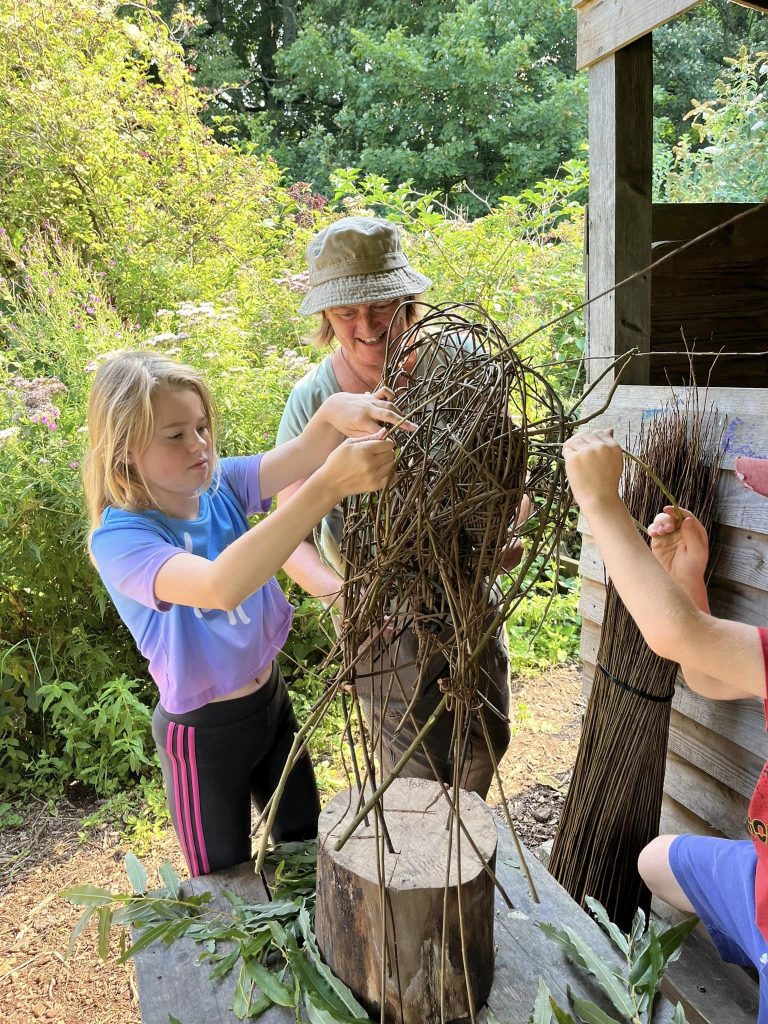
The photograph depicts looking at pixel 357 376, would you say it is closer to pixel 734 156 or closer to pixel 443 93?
pixel 734 156

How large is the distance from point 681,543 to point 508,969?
92 centimetres

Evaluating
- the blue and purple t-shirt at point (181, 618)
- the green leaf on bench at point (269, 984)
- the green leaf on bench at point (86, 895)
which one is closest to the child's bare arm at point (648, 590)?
the blue and purple t-shirt at point (181, 618)

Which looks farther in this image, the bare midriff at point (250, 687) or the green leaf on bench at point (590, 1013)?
the bare midriff at point (250, 687)

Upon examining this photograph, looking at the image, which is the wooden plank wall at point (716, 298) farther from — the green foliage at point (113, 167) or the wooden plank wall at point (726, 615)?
the green foliage at point (113, 167)

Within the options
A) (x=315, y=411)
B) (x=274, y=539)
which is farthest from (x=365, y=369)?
(x=274, y=539)

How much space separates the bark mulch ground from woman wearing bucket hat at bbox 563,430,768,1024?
1.33m

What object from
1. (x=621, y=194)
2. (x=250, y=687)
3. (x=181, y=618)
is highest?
(x=621, y=194)

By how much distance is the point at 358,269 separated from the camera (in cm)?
192

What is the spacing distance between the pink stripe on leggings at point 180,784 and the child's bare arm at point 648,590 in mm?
1017

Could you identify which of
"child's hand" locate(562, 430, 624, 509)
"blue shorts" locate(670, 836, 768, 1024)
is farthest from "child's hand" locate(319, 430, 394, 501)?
"blue shorts" locate(670, 836, 768, 1024)

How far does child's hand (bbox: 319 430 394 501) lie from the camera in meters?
1.21

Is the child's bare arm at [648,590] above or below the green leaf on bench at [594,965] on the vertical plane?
above

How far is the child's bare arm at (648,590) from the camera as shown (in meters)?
1.27

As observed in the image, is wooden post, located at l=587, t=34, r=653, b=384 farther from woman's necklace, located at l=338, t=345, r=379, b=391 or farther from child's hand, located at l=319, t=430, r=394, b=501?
child's hand, located at l=319, t=430, r=394, b=501
